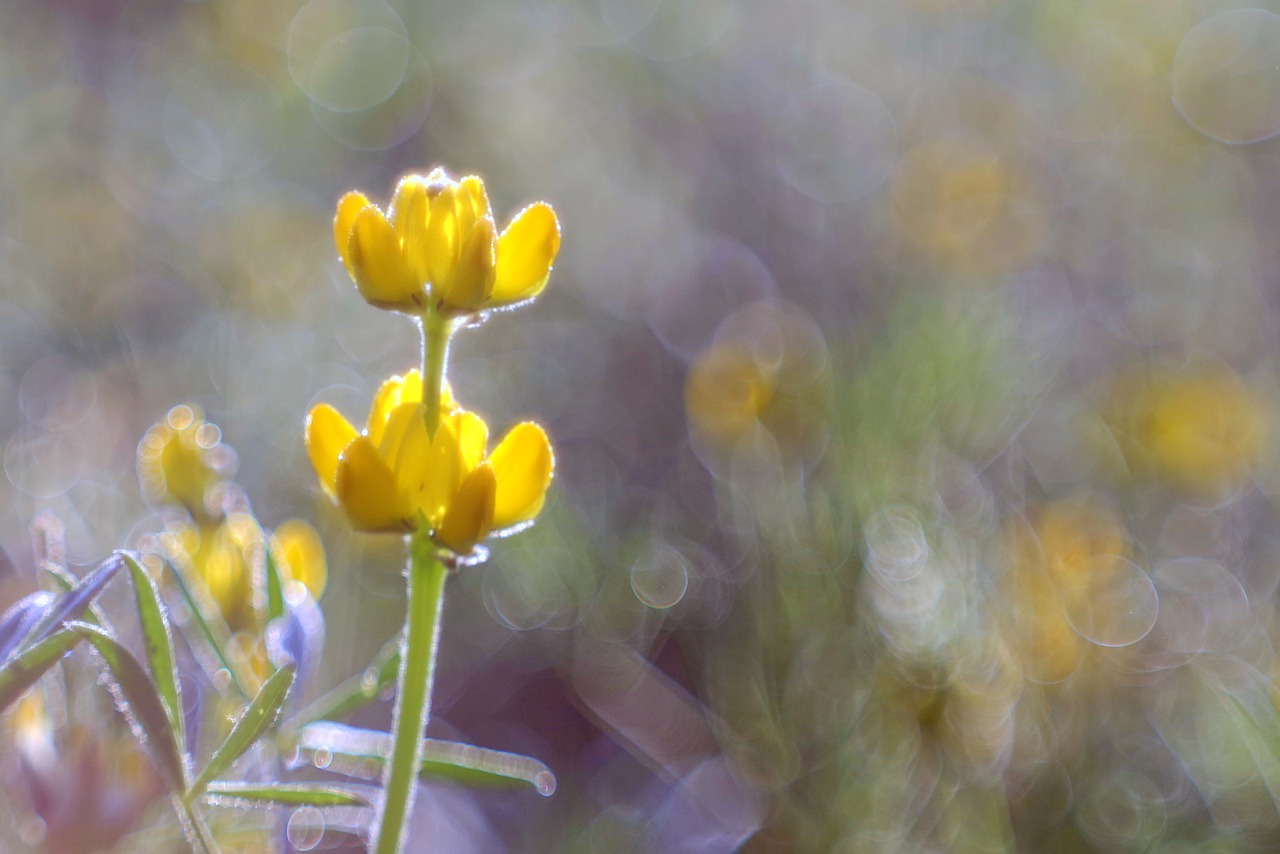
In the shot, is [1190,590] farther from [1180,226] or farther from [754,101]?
[754,101]

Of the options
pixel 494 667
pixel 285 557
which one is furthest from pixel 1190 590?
pixel 285 557

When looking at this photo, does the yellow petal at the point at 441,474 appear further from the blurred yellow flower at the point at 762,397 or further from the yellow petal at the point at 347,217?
Answer: the blurred yellow flower at the point at 762,397

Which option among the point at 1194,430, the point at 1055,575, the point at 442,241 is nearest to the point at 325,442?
the point at 442,241

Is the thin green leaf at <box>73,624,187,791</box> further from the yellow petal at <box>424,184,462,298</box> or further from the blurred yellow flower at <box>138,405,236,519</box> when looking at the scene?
the blurred yellow flower at <box>138,405,236,519</box>

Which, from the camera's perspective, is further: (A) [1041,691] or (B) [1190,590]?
(B) [1190,590]

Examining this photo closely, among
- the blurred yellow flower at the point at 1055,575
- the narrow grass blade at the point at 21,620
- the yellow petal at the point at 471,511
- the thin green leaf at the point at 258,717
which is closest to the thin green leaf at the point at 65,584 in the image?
the narrow grass blade at the point at 21,620

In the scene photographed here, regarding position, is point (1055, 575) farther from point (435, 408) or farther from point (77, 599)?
point (77, 599)

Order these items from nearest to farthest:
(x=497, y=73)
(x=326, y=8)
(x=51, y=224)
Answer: (x=51, y=224)
(x=497, y=73)
(x=326, y=8)

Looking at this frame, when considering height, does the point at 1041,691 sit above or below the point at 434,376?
below
